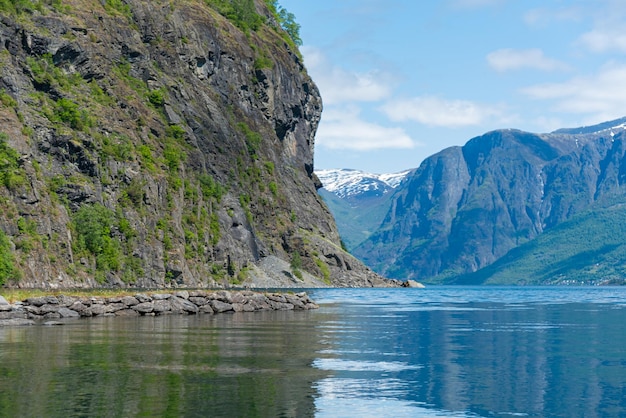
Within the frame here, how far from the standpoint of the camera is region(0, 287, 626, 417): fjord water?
98.4ft

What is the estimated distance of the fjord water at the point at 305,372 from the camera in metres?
30.0

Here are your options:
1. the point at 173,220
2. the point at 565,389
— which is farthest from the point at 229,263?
the point at 565,389

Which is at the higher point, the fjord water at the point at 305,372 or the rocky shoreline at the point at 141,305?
the rocky shoreline at the point at 141,305

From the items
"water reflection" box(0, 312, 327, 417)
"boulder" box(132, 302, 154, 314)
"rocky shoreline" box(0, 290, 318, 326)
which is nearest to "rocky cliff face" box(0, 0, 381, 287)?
"rocky shoreline" box(0, 290, 318, 326)

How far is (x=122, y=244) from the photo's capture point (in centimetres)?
16125

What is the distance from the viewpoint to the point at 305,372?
3938 cm

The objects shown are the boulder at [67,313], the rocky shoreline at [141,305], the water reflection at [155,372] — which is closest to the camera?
the water reflection at [155,372]

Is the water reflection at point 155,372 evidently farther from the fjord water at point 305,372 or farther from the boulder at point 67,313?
the boulder at point 67,313

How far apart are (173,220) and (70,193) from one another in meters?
30.3

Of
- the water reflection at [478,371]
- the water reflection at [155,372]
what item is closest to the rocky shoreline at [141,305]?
the water reflection at [155,372]

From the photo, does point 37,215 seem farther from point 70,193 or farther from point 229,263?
point 229,263

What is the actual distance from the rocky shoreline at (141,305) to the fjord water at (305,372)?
10334 mm

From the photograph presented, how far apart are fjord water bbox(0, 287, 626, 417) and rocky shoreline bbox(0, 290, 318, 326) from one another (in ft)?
33.9

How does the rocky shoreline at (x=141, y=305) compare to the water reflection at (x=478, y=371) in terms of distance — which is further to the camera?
the rocky shoreline at (x=141, y=305)
